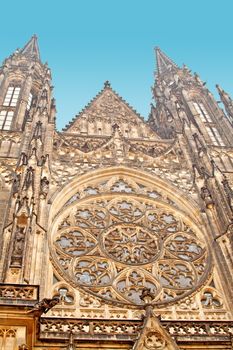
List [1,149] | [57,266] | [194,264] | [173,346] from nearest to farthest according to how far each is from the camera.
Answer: [173,346], [57,266], [194,264], [1,149]

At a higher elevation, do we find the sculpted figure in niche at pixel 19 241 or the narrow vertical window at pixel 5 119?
the narrow vertical window at pixel 5 119

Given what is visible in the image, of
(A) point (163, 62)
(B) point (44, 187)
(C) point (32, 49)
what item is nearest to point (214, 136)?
(B) point (44, 187)

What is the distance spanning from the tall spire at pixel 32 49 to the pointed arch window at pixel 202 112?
32.9 feet

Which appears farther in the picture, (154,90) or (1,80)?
(154,90)

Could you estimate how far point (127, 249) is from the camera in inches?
552

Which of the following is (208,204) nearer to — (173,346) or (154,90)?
(173,346)

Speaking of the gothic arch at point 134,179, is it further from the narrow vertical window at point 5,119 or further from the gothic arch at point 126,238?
the narrow vertical window at point 5,119

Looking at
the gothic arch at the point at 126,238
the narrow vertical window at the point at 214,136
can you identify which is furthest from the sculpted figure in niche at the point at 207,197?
the narrow vertical window at the point at 214,136

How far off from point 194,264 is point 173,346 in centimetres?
415

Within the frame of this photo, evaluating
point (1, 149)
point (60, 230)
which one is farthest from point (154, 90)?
point (60, 230)

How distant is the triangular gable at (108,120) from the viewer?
68.5 ft

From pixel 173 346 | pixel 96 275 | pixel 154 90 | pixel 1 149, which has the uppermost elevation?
pixel 154 90

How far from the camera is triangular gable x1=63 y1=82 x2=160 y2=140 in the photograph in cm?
2089

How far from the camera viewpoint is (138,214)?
1573cm
